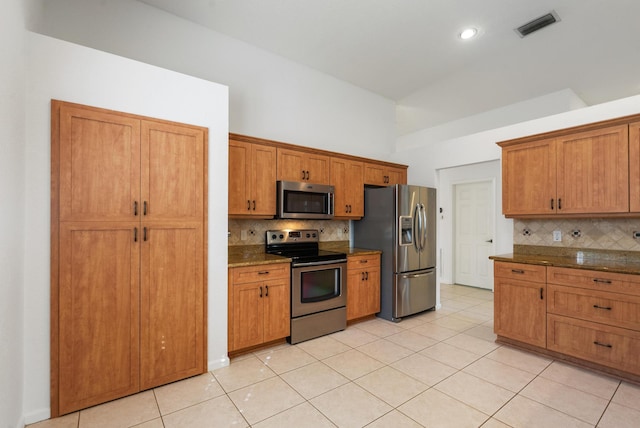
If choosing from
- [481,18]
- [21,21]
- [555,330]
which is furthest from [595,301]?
[21,21]

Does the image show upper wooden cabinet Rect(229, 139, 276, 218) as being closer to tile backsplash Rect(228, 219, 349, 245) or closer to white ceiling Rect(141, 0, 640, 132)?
tile backsplash Rect(228, 219, 349, 245)

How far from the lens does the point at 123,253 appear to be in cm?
220

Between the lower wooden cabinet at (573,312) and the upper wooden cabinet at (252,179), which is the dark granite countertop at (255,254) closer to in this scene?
the upper wooden cabinet at (252,179)

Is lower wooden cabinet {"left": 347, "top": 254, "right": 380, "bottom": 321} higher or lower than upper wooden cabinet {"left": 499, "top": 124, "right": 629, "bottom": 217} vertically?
lower

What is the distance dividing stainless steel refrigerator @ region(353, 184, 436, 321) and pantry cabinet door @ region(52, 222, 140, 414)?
113 inches

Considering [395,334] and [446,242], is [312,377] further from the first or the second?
[446,242]

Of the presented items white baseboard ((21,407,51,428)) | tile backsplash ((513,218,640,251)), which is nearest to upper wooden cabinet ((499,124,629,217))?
tile backsplash ((513,218,640,251))

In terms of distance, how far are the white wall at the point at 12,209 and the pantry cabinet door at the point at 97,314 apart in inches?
8.1

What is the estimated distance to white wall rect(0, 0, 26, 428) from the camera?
1.54m

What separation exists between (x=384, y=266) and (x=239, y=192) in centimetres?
215

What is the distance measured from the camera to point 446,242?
6285 mm

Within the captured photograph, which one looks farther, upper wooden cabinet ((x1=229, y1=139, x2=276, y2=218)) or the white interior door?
the white interior door

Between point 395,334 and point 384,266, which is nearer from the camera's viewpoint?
point 395,334

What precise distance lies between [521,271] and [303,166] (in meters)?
2.63
